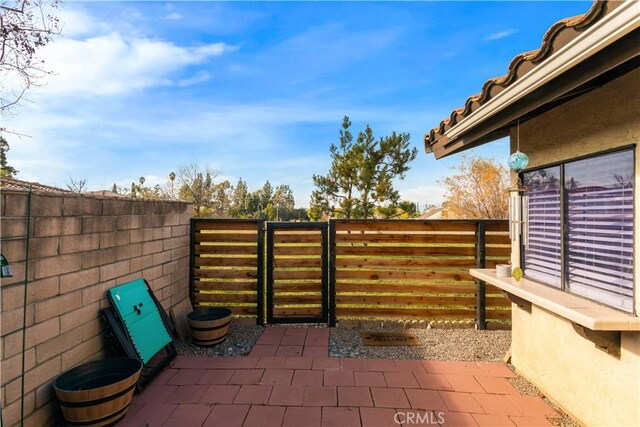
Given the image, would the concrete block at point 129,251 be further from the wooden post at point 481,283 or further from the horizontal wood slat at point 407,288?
the wooden post at point 481,283

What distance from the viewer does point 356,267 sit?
15.7 feet

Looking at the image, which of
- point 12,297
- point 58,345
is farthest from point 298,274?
point 12,297

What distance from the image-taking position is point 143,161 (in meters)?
16.5

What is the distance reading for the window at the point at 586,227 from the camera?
2.05 metres

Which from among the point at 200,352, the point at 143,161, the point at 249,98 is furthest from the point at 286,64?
the point at 143,161

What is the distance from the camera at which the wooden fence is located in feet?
15.4

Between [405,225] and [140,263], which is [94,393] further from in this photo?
[405,225]

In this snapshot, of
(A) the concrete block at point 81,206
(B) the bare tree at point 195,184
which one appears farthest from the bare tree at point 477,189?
(B) the bare tree at point 195,184

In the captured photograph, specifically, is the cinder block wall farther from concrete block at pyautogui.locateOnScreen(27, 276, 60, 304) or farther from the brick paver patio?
the brick paver patio

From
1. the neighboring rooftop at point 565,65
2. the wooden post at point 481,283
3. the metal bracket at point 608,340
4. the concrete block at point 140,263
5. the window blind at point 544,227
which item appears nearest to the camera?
the neighboring rooftop at point 565,65

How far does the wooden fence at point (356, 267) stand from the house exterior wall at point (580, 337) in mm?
1305

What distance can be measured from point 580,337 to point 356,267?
9.01 ft

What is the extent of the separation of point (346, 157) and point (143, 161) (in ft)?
34.5

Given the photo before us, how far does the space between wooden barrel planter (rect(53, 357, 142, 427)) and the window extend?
11.4 ft
